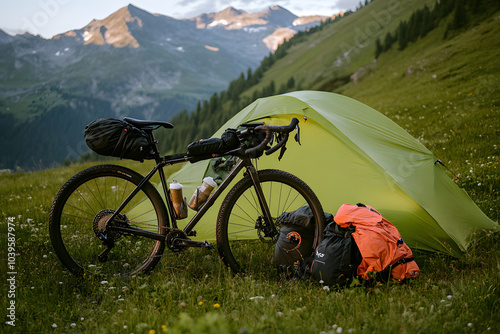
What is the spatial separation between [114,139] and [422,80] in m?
40.1

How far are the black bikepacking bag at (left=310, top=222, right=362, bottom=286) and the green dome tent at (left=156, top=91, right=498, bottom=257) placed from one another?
118 cm

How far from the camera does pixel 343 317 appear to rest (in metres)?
3.23

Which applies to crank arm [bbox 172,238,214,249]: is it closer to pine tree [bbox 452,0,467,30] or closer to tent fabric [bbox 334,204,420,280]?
tent fabric [bbox 334,204,420,280]

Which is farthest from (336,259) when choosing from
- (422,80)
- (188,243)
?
(422,80)

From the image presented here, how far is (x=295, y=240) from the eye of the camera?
4.64 meters

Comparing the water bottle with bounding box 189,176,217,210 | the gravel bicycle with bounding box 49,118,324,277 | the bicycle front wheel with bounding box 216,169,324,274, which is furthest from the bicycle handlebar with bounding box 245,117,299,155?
the water bottle with bounding box 189,176,217,210

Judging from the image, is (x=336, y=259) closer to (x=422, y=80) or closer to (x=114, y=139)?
(x=114, y=139)

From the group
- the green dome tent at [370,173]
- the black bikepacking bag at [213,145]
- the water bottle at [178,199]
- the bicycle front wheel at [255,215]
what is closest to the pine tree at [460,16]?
the green dome tent at [370,173]

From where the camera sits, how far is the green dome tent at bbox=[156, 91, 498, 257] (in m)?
5.11

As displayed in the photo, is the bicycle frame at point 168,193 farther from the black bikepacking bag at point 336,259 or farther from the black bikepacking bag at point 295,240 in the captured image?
the black bikepacking bag at point 336,259

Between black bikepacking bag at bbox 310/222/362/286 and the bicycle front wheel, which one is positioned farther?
the bicycle front wheel

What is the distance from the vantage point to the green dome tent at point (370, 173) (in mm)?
5105

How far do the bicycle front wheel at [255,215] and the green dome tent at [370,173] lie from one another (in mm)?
537

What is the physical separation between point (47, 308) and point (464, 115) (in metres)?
14.6
